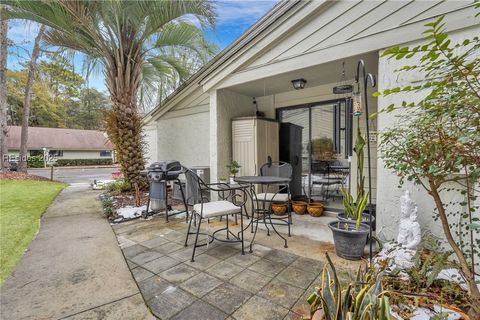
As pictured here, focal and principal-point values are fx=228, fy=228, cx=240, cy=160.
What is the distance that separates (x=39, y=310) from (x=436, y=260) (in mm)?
3399

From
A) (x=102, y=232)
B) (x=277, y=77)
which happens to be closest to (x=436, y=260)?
(x=277, y=77)

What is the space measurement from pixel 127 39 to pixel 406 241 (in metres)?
6.97

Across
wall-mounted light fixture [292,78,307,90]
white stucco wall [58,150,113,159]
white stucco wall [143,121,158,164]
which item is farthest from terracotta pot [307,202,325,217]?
white stucco wall [58,150,113,159]

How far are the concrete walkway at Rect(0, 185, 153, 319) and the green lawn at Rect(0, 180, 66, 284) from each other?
123mm

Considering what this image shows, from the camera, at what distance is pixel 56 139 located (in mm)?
24734

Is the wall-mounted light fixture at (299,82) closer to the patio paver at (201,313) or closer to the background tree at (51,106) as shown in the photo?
the patio paver at (201,313)

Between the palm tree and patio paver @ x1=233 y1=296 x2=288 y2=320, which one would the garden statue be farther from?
the palm tree

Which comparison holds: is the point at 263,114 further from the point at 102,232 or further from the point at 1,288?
the point at 1,288

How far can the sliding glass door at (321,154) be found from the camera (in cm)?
459

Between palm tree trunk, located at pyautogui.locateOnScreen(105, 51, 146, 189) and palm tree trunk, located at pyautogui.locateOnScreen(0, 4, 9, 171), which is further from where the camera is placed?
palm tree trunk, located at pyautogui.locateOnScreen(0, 4, 9, 171)

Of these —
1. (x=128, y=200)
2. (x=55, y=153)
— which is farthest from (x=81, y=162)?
(x=128, y=200)

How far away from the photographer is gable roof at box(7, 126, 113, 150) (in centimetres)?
2311

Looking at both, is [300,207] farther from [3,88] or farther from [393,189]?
[3,88]

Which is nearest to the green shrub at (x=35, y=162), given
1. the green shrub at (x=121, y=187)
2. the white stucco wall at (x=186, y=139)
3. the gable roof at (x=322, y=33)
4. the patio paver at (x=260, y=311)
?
the green shrub at (x=121, y=187)
